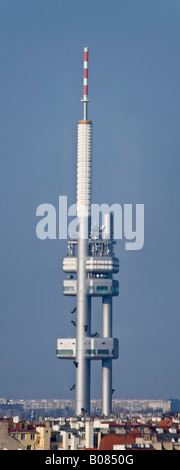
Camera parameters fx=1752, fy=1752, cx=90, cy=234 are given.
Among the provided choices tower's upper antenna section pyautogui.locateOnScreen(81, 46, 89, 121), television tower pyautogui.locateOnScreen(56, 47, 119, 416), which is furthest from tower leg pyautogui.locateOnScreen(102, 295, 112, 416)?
tower's upper antenna section pyautogui.locateOnScreen(81, 46, 89, 121)

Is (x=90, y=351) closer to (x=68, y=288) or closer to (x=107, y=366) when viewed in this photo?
(x=107, y=366)

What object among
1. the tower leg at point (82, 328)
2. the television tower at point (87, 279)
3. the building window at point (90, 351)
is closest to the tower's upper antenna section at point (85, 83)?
the television tower at point (87, 279)

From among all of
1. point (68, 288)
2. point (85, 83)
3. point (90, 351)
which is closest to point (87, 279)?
point (68, 288)

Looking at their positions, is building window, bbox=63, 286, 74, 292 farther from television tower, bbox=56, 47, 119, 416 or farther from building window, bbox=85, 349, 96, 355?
building window, bbox=85, 349, 96, 355

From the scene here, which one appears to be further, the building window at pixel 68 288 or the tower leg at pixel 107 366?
the building window at pixel 68 288

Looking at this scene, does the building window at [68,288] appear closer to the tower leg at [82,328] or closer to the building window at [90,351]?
the tower leg at [82,328]

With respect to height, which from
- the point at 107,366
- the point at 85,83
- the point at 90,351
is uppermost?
the point at 85,83
